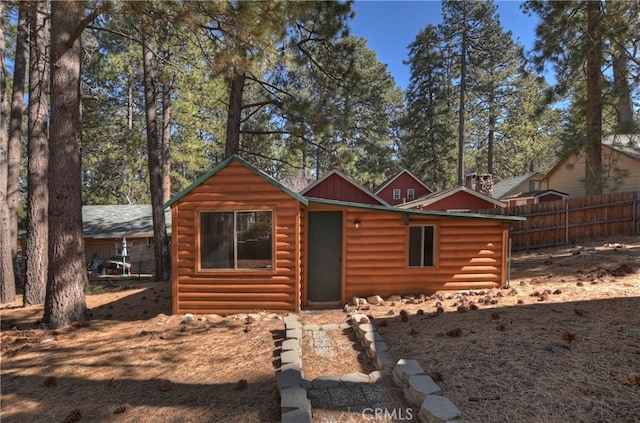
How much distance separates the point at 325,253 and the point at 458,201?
1086 centimetres

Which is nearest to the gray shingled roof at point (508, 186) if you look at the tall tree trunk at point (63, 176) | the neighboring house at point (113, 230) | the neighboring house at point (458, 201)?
the neighboring house at point (458, 201)

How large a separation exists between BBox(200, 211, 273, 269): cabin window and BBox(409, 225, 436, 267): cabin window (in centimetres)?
282

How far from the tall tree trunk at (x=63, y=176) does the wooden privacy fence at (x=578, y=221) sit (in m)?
11.7

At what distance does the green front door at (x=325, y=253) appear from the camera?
21.8 feet

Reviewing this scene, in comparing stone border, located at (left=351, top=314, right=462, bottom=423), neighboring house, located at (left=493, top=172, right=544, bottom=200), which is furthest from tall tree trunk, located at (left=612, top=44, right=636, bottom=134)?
neighboring house, located at (left=493, top=172, right=544, bottom=200)

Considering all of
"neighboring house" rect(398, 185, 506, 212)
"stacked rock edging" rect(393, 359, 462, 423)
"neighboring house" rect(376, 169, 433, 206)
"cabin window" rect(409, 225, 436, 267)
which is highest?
"neighboring house" rect(376, 169, 433, 206)

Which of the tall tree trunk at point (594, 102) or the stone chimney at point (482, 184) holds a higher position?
the tall tree trunk at point (594, 102)

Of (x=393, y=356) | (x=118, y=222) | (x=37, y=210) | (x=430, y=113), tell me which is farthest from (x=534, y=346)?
(x=430, y=113)

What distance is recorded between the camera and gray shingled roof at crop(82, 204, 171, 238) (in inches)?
643

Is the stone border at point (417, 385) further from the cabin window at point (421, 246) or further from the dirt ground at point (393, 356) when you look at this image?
the cabin window at point (421, 246)

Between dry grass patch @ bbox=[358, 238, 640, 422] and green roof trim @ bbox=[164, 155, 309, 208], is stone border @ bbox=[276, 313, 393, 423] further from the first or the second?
green roof trim @ bbox=[164, 155, 309, 208]

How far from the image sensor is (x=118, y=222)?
56.6ft

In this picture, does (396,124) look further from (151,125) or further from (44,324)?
(44,324)

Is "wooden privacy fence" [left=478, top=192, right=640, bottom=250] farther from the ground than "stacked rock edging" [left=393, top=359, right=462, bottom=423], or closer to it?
farther from the ground
